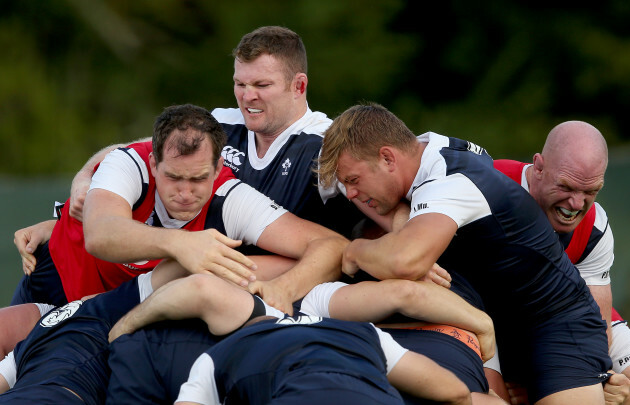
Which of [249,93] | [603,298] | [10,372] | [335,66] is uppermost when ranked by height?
[335,66]

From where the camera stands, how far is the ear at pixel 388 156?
168 inches

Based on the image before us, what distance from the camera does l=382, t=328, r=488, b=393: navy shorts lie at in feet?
12.2

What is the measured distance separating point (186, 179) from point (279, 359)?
1207 millimetres

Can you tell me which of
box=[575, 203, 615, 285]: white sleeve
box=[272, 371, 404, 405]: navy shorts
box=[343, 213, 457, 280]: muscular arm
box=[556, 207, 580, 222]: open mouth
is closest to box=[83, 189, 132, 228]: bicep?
box=[343, 213, 457, 280]: muscular arm

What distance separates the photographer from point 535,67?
12.7 metres

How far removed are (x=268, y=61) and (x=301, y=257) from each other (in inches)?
45.5

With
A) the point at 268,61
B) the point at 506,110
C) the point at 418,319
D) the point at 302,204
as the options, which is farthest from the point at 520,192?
the point at 506,110

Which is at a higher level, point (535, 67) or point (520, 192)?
point (535, 67)

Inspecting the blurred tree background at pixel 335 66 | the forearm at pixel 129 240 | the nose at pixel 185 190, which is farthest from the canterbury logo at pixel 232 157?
A: the blurred tree background at pixel 335 66

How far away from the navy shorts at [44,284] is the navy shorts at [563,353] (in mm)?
2238

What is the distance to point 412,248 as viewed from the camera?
3924mm

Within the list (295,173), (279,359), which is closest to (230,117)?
(295,173)

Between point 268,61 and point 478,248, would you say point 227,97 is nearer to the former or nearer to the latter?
point 268,61

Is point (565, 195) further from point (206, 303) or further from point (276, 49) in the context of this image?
point (206, 303)
